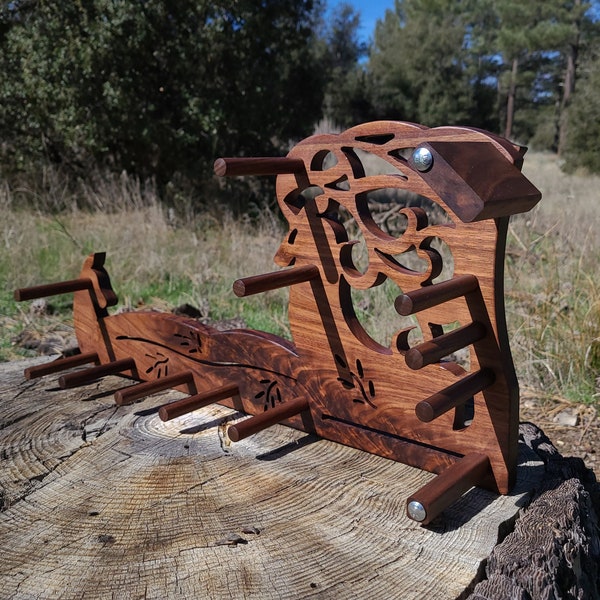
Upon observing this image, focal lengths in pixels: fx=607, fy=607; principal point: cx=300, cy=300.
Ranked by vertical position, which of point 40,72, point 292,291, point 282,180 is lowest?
point 292,291

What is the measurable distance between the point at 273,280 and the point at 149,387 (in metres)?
0.50

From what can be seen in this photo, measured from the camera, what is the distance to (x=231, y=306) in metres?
3.77

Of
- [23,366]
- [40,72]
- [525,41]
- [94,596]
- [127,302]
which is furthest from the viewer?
[525,41]

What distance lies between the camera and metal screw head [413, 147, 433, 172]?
3.11 feet

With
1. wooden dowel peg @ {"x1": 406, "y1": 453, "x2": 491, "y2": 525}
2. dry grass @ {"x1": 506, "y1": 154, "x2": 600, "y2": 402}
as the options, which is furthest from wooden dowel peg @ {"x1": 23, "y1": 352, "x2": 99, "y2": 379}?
dry grass @ {"x1": 506, "y1": 154, "x2": 600, "y2": 402}

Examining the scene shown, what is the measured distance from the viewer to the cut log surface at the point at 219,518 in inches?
36.7

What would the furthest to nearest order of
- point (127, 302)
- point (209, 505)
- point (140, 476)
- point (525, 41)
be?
point (525, 41)
point (127, 302)
point (140, 476)
point (209, 505)

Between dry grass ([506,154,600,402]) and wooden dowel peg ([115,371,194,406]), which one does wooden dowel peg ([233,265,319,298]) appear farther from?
dry grass ([506,154,600,402])

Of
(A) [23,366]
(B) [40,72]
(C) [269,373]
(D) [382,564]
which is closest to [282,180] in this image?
(C) [269,373]

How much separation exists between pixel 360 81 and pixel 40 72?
13669 millimetres

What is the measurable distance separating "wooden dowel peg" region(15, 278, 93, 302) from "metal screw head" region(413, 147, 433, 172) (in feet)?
3.77

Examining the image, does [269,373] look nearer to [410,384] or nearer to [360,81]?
[410,384]

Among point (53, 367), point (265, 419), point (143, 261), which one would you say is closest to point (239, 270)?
point (143, 261)

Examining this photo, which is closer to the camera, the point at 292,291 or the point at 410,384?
the point at 410,384
